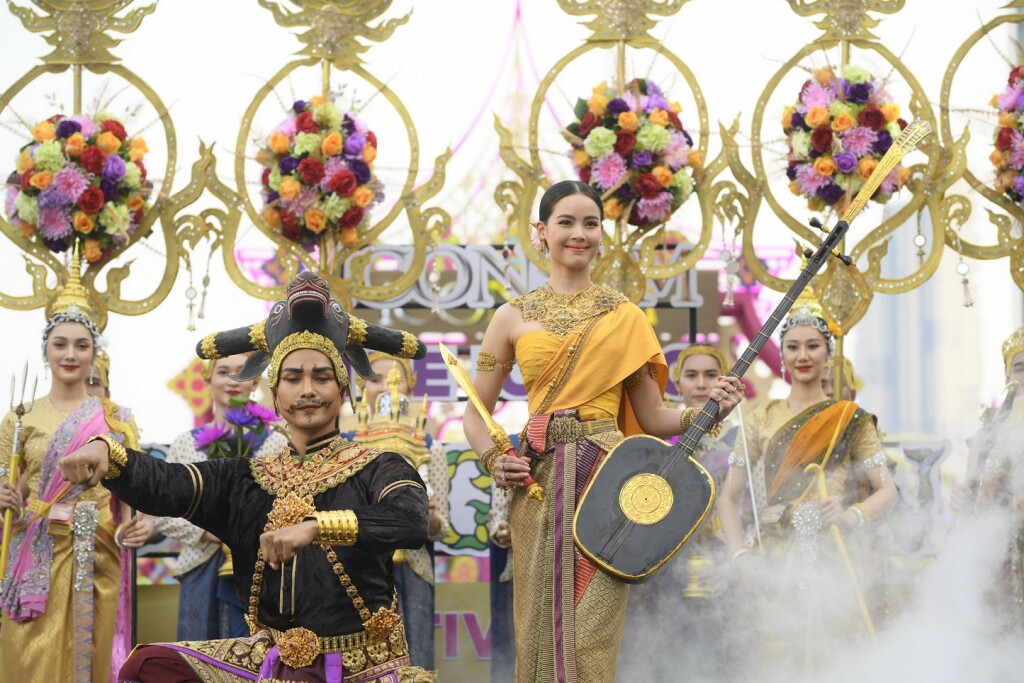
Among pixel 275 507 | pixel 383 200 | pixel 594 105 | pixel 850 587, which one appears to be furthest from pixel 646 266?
pixel 275 507

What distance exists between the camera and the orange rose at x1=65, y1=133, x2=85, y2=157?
6750 millimetres

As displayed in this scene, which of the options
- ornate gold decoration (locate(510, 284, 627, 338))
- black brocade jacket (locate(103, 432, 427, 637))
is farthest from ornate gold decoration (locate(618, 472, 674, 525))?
black brocade jacket (locate(103, 432, 427, 637))

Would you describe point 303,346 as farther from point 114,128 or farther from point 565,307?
point 114,128

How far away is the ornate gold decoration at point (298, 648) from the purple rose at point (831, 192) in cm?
394

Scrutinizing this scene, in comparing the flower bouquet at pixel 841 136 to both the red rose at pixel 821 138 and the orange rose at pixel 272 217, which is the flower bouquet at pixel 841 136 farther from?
the orange rose at pixel 272 217

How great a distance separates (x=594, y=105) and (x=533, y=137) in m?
0.42

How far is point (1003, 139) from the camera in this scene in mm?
6789

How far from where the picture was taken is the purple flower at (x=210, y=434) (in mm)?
6238

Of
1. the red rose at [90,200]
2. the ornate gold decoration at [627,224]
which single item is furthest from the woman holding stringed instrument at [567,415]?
the red rose at [90,200]

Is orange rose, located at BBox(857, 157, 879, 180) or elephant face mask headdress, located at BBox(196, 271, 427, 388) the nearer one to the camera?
elephant face mask headdress, located at BBox(196, 271, 427, 388)

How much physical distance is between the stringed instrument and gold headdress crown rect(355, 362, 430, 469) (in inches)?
81.0

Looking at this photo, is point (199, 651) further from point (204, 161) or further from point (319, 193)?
point (204, 161)

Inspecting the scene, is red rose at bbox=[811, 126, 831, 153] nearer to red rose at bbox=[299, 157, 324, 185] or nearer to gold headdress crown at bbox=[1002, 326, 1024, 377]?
gold headdress crown at bbox=[1002, 326, 1024, 377]

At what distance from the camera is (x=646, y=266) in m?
7.09
